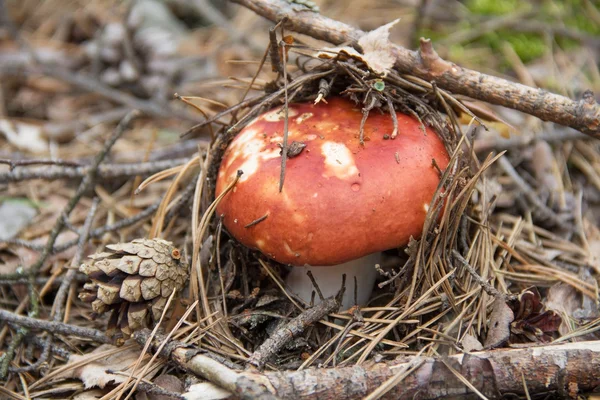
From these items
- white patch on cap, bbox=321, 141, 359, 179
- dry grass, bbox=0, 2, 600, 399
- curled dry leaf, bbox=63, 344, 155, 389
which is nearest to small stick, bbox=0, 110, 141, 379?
dry grass, bbox=0, 2, 600, 399

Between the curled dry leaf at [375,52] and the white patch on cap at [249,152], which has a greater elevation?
the curled dry leaf at [375,52]

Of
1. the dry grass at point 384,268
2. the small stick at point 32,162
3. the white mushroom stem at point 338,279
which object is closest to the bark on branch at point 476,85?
the dry grass at point 384,268

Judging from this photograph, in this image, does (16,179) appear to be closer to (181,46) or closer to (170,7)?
(181,46)

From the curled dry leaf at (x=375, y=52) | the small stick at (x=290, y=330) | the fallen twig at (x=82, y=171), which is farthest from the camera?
the fallen twig at (x=82, y=171)

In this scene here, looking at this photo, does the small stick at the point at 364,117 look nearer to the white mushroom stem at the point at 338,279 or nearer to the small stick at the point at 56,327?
the white mushroom stem at the point at 338,279

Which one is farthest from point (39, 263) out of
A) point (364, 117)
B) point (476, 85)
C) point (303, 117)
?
point (476, 85)

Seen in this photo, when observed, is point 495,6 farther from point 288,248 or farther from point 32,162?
point 32,162

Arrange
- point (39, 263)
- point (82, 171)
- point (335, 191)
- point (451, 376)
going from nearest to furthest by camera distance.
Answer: point (451, 376) → point (335, 191) → point (39, 263) → point (82, 171)
